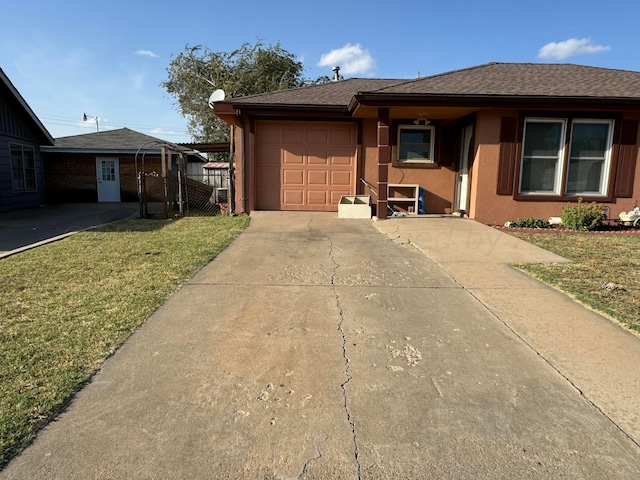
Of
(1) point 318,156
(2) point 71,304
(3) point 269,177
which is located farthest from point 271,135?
(2) point 71,304

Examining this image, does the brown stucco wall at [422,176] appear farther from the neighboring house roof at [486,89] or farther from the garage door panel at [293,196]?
the garage door panel at [293,196]

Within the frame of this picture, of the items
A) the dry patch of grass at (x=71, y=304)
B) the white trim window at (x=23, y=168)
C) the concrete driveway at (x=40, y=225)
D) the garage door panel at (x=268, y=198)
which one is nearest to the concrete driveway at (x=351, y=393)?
the dry patch of grass at (x=71, y=304)

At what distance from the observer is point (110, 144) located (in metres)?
19.7

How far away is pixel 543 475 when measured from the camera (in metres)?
2.06

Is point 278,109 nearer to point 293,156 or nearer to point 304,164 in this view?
point 293,156

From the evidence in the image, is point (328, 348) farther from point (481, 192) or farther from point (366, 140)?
point (366, 140)

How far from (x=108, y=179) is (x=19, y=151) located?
4.25m

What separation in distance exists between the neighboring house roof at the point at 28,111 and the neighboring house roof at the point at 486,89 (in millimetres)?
7608

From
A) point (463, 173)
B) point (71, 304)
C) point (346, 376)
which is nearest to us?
point (346, 376)

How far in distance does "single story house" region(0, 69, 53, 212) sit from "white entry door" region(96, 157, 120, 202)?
2446mm

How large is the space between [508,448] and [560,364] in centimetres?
127

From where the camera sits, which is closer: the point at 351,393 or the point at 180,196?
the point at 351,393

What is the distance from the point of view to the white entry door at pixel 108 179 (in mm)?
19469

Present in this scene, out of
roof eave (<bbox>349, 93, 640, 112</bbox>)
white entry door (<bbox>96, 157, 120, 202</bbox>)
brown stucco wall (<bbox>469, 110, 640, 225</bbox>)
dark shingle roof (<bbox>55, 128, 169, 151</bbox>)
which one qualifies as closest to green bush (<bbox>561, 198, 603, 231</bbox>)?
brown stucco wall (<bbox>469, 110, 640, 225</bbox>)
